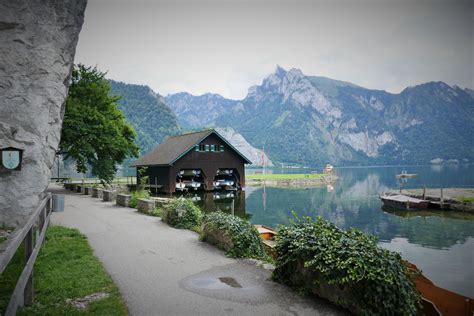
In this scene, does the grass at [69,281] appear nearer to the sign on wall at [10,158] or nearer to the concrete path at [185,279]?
the concrete path at [185,279]

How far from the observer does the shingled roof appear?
41.4 meters

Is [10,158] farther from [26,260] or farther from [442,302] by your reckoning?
[442,302]

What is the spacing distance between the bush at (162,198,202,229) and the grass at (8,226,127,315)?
4315 mm

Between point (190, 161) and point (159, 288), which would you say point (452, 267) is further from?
point (190, 161)

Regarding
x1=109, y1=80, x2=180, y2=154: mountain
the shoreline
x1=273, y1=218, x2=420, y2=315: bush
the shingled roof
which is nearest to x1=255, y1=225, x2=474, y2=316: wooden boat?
x1=273, y1=218, x2=420, y2=315: bush

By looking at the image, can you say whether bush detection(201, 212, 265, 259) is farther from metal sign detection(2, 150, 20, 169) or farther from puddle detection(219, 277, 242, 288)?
metal sign detection(2, 150, 20, 169)

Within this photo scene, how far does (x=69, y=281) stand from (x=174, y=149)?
123 feet

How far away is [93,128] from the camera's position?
3394 centimetres

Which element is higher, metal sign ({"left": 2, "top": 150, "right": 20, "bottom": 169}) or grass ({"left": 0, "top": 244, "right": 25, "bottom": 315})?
metal sign ({"left": 2, "top": 150, "right": 20, "bottom": 169})

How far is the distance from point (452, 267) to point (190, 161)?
3127cm

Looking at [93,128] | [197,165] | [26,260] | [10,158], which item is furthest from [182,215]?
[197,165]

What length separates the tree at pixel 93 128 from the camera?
32.8 meters

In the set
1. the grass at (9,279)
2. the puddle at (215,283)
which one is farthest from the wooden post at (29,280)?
the puddle at (215,283)

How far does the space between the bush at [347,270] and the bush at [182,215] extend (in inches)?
296
